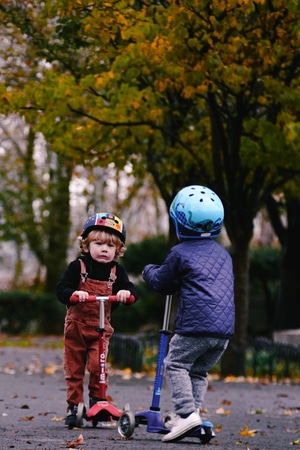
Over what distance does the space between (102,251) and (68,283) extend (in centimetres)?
32

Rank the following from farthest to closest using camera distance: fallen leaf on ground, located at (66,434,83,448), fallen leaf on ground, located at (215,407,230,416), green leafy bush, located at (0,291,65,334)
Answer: green leafy bush, located at (0,291,65,334) → fallen leaf on ground, located at (215,407,230,416) → fallen leaf on ground, located at (66,434,83,448)

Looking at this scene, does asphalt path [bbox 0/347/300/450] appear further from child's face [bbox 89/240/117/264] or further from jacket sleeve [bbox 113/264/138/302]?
child's face [bbox 89/240/117/264]

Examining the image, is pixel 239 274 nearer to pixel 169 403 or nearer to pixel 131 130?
pixel 131 130

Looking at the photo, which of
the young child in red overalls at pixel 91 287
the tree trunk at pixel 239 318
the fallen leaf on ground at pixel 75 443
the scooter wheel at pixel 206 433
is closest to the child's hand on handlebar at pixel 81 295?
the young child in red overalls at pixel 91 287

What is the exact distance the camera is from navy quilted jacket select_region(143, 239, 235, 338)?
646cm

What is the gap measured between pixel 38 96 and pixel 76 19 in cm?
110

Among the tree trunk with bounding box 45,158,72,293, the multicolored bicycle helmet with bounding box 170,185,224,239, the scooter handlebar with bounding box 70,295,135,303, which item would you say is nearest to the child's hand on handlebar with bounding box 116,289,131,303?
the scooter handlebar with bounding box 70,295,135,303

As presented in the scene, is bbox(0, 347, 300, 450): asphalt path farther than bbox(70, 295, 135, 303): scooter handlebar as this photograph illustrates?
No

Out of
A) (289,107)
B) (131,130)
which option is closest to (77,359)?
(289,107)

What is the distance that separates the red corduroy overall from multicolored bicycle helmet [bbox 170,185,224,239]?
82 centimetres

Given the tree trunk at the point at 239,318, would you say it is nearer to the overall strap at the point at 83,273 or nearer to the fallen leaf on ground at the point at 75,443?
the overall strap at the point at 83,273

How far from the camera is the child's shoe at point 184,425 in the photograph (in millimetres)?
6395

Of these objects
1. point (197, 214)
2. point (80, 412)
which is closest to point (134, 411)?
point (80, 412)

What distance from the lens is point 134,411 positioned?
929 cm
